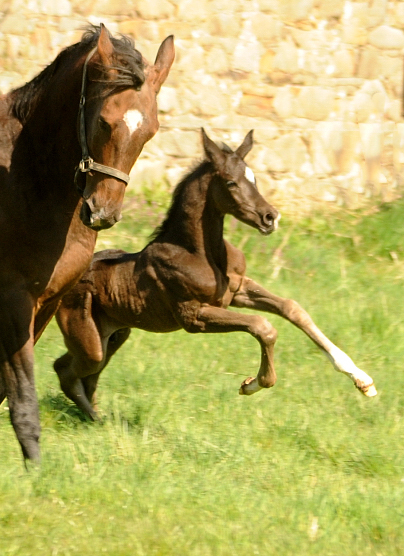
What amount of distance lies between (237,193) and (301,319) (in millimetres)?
958

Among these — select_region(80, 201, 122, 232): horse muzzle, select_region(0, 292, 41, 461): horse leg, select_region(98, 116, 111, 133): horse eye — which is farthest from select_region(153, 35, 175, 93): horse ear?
select_region(0, 292, 41, 461): horse leg

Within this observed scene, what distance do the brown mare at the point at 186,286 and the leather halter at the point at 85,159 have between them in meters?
1.92

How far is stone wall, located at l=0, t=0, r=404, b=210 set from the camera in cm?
1001

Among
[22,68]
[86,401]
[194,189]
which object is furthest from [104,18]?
[86,401]

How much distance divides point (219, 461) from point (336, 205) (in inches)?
238

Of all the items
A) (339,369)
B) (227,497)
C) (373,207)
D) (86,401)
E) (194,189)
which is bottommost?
(373,207)

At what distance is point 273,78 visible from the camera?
34.4 feet

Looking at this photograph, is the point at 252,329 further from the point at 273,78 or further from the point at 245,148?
the point at 273,78

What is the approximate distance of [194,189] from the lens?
6.34 metres

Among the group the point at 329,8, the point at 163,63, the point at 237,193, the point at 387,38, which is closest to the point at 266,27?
the point at 329,8

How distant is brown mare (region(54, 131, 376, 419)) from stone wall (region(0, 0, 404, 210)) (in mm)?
3858

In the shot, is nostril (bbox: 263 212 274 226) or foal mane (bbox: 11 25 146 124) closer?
foal mane (bbox: 11 25 146 124)

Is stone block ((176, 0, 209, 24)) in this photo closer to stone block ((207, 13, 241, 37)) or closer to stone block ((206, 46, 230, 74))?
stone block ((207, 13, 241, 37))

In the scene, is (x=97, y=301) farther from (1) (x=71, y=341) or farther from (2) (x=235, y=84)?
(2) (x=235, y=84)
